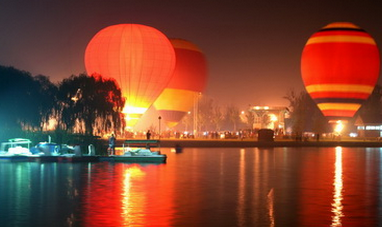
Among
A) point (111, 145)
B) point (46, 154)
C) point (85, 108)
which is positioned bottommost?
Result: point (46, 154)

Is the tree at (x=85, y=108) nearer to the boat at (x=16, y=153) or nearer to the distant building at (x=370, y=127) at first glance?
the boat at (x=16, y=153)

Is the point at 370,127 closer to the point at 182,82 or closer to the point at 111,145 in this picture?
the point at 182,82

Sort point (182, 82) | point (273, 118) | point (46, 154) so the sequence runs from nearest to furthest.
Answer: point (46, 154) → point (182, 82) → point (273, 118)

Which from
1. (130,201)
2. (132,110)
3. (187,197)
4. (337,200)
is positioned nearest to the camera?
(130,201)

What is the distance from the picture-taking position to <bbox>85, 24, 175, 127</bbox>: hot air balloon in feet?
265

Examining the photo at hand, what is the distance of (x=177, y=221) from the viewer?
17.5 m

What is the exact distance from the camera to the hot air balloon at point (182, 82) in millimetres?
110312

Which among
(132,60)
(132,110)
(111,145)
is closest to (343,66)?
(132,110)

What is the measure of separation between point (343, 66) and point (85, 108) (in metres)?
58.9

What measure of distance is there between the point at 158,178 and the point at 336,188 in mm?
7998

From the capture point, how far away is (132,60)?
8119 centimetres

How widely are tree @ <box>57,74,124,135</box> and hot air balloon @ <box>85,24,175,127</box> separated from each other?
2697 cm

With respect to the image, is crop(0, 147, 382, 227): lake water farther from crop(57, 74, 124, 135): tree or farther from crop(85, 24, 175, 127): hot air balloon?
crop(85, 24, 175, 127): hot air balloon

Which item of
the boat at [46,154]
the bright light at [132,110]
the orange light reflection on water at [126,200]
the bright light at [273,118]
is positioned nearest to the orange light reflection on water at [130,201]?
the orange light reflection on water at [126,200]
